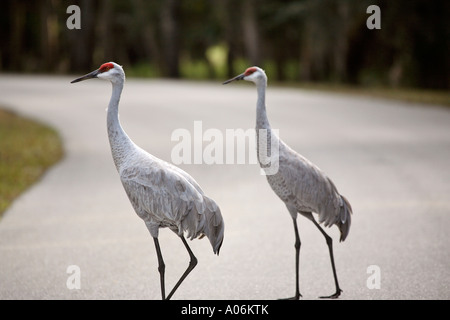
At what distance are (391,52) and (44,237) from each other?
21.4m

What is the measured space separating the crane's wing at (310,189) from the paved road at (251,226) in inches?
25.2

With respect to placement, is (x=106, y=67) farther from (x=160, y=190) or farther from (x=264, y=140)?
(x=264, y=140)

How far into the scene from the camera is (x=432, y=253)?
686 cm

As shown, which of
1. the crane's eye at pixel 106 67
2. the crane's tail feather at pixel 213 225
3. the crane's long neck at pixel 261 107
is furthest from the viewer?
the crane's long neck at pixel 261 107

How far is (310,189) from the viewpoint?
548cm

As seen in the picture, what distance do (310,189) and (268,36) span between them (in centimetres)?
3371

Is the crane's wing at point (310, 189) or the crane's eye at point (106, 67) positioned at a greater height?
the crane's eye at point (106, 67)

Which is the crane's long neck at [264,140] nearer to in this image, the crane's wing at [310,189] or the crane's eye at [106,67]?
the crane's wing at [310,189]

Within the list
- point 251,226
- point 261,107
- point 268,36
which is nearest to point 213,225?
point 261,107

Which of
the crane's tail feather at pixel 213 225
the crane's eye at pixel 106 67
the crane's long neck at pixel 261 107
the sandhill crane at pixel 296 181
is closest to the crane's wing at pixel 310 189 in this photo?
the sandhill crane at pixel 296 181

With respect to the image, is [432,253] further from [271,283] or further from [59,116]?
[59,116]

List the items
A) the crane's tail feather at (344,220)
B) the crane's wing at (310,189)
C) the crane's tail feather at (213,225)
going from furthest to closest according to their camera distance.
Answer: the crane's tail feather at (344,220)
the crane's wing at (310,189)
the crane's tail feather at (213,225)

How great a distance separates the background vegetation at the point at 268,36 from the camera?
25.4 m

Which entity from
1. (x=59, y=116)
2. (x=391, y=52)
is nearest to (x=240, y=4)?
(x=391, y=52)
